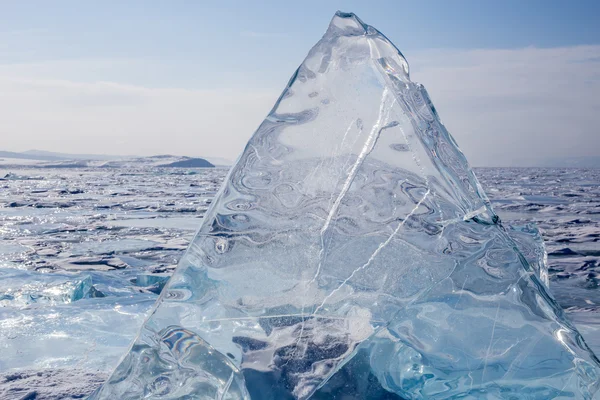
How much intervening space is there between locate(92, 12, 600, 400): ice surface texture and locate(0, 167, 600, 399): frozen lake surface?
58 centimetres

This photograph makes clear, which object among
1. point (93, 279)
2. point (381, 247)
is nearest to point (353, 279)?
point (381, 247)

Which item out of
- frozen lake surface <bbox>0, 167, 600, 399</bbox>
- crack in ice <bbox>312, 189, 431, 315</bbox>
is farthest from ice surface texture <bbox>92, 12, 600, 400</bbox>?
frozen lake surface <bbox>0, 167, 600, 399</bbox>

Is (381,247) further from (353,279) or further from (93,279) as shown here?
(93,279)

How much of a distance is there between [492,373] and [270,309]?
619 mm

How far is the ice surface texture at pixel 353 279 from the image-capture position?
1396mm

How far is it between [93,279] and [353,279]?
85.9 inches

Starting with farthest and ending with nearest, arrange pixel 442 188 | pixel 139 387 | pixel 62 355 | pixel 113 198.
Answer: pixel 113 198 → pixel 62 355 → pixel 442 188 → pixel 139 387

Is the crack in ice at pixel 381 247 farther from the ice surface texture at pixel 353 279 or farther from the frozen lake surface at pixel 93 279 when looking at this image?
the frozen lake surface at pixel 93 279

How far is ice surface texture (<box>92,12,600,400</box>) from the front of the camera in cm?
140

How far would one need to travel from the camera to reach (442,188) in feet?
5.21

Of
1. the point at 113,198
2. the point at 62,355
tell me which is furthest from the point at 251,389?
the point at 113,198

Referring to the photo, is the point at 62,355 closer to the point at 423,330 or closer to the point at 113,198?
the point at 423,330

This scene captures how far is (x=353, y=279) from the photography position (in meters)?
1.58

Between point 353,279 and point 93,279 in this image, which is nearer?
point 353,279
